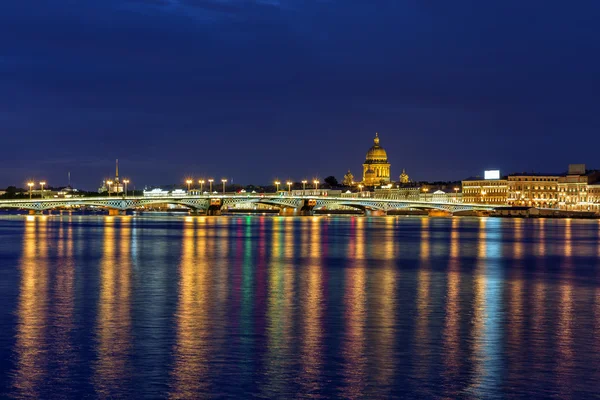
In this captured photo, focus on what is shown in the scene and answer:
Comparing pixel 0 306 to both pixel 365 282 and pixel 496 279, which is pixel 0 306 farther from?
pixel 496 279

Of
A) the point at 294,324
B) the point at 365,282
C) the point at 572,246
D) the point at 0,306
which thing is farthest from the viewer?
the point at 572,246

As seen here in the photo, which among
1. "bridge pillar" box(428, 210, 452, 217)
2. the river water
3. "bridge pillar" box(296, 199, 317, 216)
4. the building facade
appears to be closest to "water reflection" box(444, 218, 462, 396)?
the river water

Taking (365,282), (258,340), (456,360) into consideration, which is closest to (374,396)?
(456,360)

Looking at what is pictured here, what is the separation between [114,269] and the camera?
35656mm

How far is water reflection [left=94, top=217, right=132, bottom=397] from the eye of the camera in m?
15.2

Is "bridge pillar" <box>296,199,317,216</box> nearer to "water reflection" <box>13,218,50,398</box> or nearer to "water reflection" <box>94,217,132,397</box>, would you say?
"water reflection" <box>94,217,132,397</box>

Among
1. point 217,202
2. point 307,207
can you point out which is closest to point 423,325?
point 217,202

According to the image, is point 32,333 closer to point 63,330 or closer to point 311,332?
point 63,330

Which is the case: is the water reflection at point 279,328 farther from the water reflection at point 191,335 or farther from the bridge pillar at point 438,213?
the bridge pillar at point 438,213

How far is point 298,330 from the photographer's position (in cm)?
1992

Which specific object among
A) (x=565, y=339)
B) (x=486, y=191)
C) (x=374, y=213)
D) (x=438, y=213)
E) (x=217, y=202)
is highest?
(x=486, y=191)

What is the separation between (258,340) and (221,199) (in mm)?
113758

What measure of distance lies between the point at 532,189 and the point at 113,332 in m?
149

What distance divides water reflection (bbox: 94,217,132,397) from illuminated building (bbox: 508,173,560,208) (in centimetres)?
13273
